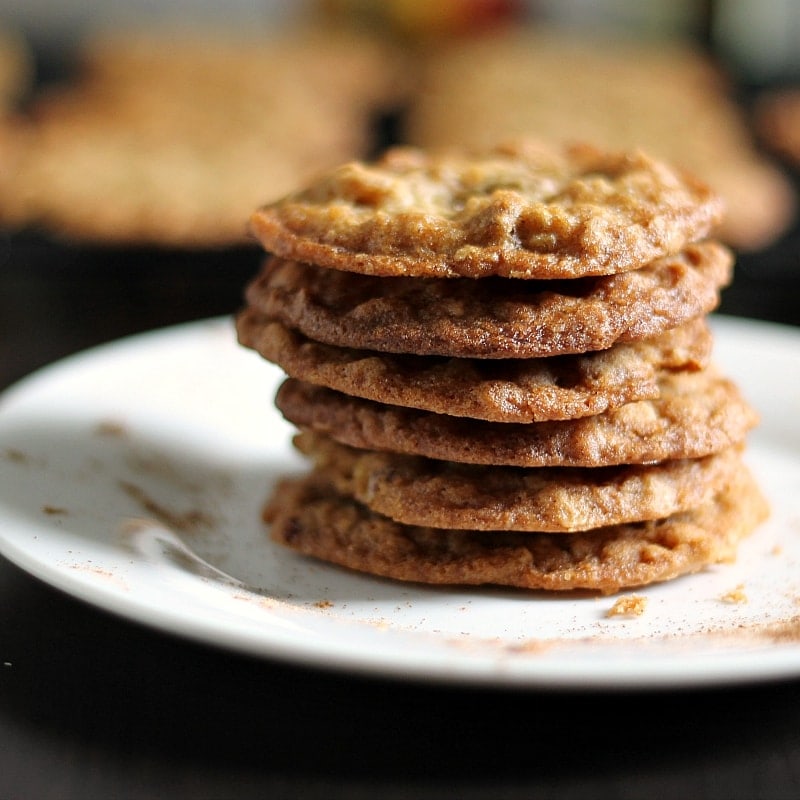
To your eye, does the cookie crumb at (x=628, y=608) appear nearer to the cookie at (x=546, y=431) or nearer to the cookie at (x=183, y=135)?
the cookie at (x=546, y=431)

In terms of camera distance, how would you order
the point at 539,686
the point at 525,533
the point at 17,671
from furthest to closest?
1. the point at 525,533
2. the point at 17,671
3. the point at 539,686

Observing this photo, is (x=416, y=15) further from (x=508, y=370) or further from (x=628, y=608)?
(x=628, y=608)

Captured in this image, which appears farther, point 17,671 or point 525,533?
point 525,533

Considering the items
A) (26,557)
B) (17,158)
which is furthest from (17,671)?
(17,158)

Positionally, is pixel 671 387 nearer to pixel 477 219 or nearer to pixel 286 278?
pixel 477 219

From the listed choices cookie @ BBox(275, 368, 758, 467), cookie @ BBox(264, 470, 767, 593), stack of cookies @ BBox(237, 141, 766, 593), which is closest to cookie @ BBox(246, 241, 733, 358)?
stack of cookies @ BBox(237, 141, 766, 593)

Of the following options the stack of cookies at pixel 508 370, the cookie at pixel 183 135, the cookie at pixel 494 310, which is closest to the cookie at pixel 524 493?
the stack of cookies at pixel 508 370

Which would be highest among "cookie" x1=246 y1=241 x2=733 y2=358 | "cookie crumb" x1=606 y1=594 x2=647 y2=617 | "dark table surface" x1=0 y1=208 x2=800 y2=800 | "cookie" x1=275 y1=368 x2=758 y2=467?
"cookie" x1=246 y1=241 x2=733 y2=358

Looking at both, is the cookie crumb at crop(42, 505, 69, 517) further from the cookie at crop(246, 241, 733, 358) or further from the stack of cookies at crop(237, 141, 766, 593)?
the cookie at crop(246, 241, 733, 358)
